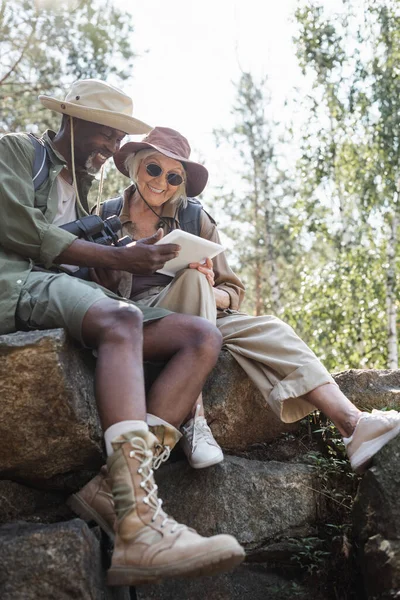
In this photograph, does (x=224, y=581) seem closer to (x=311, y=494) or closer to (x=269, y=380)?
(x=311, y=494)

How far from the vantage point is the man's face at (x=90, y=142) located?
12.3 ft

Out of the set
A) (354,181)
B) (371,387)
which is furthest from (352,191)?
(371,387)

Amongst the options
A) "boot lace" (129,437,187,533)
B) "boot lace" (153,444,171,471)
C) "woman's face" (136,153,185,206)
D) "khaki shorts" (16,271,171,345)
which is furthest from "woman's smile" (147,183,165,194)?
"boot lace" (129,437,187,533)

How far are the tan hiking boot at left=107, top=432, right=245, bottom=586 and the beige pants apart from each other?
105 cm

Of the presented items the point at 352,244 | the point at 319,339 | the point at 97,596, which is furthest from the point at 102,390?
the point at 352,244

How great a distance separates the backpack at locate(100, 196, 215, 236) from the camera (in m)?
4.19

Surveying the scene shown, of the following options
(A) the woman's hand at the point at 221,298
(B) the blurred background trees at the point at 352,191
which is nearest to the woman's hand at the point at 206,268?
(A) the woman's hand at the point at 221,298

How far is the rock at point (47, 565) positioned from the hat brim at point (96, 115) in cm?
208

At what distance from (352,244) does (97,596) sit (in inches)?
395

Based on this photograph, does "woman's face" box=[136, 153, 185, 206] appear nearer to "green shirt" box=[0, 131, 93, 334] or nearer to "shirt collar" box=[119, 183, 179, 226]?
"shirt collar" box=[119, 183, 179, 226]

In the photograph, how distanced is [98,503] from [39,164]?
5.50 ft

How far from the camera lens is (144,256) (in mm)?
3348

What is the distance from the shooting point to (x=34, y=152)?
3.51 metres

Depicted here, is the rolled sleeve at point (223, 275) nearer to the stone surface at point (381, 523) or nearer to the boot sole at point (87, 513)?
the stone surface at point (381, 523)
